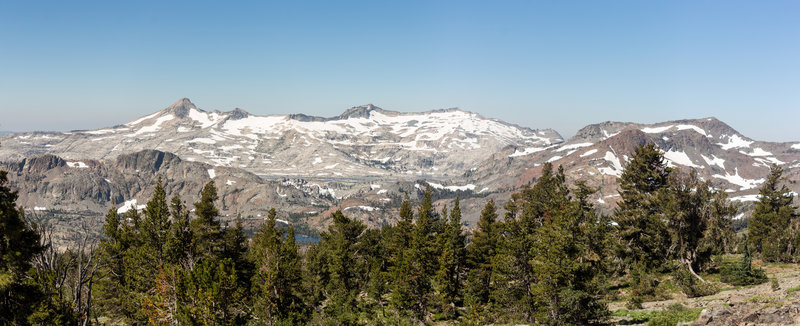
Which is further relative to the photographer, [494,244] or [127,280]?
[494,244]

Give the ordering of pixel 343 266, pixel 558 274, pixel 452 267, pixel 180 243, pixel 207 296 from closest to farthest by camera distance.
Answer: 1. pixel 558 274
2. pixel 207 296
3. pixel 180 243
4. pixel 452 267
5. pixel 343 266

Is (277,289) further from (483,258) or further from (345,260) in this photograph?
(483,258)

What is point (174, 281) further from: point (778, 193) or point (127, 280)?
point (778, 193)

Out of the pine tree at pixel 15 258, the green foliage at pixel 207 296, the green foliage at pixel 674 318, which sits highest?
the pine tree at pixel 15 258

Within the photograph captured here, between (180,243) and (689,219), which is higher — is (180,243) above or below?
below

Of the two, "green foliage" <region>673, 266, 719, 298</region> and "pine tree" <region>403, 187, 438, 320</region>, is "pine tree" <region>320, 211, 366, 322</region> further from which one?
"green foliage" <region>673, 266, 719, 298</region>

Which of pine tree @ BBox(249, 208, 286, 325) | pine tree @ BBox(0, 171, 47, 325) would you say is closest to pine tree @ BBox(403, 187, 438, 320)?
pine tree @ BBox(249, 208, 286, 325)

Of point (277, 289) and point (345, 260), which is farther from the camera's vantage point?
point (345, 260)

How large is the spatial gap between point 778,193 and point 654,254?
133 feet

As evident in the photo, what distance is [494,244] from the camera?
54.4 meters

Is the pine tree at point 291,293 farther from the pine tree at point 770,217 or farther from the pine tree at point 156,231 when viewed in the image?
the pine tree at point 770,217

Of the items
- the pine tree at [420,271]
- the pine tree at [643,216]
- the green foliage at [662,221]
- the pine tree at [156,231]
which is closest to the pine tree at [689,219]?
the green foliage at [662,221]

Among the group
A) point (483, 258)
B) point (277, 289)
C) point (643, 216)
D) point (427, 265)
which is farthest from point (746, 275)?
point (277, 289)

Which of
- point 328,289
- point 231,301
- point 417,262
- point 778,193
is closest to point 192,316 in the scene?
point 231,301
